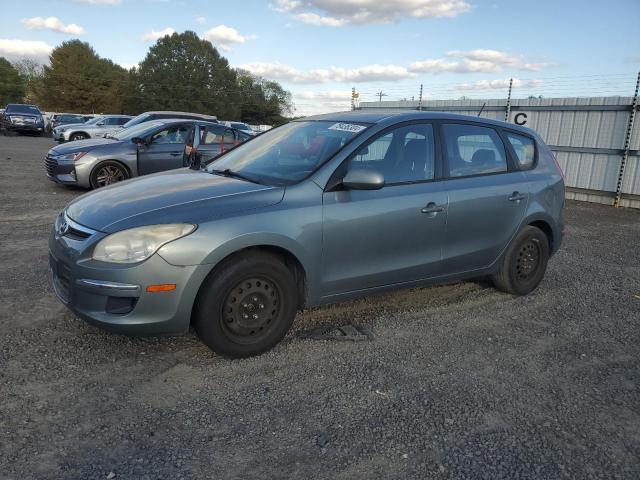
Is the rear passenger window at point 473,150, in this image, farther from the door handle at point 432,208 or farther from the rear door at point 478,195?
the door handle at point 432,208

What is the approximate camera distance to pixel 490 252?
186 inches

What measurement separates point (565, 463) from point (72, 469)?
2.37m

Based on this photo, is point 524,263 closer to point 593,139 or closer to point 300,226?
point 300,226

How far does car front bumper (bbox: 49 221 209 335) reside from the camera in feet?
10.1

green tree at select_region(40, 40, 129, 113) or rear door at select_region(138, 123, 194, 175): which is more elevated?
green tree at select_region(40, 40, 129, 113)

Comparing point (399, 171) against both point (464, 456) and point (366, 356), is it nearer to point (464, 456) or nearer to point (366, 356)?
point (366, 356)

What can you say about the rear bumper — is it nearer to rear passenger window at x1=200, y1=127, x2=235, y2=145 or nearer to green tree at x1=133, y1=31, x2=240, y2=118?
rear passenger window at x1=200, y1=127, x2=235, y2=145

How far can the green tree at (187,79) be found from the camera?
248 feet

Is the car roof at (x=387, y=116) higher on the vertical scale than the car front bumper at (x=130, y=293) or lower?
higher

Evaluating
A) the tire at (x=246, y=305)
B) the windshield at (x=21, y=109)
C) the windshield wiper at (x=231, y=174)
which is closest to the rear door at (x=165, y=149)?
the windshield wiper at (x=231, y=174)

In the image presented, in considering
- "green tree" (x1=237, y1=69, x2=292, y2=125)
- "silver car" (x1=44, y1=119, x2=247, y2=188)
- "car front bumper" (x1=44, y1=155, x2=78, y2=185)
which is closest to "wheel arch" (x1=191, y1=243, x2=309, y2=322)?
"silver car" (x1=44, y1=119, x2=247, y2=188)

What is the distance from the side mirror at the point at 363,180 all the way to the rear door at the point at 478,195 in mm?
927

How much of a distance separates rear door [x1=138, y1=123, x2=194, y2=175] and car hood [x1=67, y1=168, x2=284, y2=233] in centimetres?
615

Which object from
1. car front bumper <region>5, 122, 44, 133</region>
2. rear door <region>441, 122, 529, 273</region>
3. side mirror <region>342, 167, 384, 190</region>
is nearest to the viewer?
side mirror <region>342, 167, 384, 190</region>
